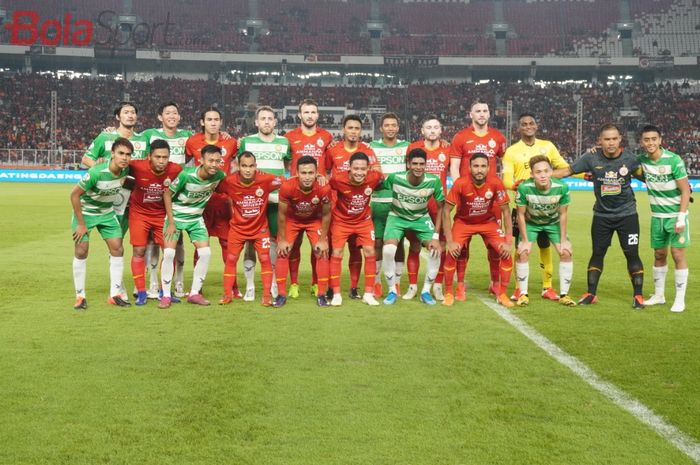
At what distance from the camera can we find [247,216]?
8016 mm

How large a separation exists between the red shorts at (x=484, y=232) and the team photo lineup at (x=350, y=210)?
16mm

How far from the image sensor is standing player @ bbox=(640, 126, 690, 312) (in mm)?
7797

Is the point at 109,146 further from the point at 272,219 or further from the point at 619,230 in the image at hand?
the point at 619,230

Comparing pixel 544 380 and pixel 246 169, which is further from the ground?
pixel 246 169

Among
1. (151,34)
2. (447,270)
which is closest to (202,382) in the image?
(447,270)

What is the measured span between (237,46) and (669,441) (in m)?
51.6

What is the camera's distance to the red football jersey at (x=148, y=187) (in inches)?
309

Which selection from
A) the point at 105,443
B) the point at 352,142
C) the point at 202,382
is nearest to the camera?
the point at 105,443

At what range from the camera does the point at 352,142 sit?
835cm

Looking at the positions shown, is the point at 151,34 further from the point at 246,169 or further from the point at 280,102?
the point at 246,169

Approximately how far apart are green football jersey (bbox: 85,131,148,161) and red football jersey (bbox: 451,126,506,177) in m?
3.32

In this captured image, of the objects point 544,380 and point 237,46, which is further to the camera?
point 237,46

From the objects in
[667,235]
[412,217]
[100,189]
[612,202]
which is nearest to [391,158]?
[412,217]

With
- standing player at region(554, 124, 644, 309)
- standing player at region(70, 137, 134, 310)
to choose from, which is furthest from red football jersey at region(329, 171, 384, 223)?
standing player at region(70, 137, 134, 310)
